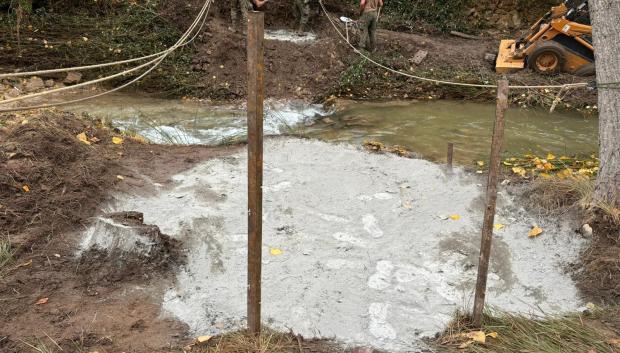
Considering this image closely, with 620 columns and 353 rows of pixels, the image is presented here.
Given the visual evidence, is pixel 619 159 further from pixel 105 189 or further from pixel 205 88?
pixel 205 88

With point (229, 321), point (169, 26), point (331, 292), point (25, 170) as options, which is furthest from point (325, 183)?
point (169, 26)

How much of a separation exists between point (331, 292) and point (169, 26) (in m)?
8.87

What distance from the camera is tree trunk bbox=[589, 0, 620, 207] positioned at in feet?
14.7

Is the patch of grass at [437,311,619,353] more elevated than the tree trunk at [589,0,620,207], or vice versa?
the tree trunk at [589,0,620,207]

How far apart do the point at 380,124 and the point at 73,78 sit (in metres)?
6.19

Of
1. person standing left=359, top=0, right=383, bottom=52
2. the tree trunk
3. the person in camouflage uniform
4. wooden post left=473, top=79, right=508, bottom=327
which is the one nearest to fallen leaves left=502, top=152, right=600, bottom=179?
the tree trunk

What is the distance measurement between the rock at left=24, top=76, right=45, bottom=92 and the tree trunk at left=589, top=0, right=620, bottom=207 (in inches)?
362

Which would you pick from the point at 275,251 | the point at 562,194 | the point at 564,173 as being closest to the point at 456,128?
the point at 564,173

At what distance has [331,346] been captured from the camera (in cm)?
341

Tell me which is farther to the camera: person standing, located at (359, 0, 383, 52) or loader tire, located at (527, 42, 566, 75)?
person standing, located at (359, 0, 383, 52)

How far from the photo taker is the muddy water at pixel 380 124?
7852 mm

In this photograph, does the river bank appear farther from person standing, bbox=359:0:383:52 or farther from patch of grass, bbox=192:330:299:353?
person standing, bbox=359:0:383:52

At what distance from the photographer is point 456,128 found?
864 centimetres

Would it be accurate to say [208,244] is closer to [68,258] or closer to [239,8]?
[68,258]
